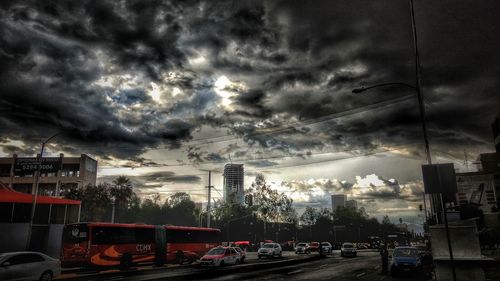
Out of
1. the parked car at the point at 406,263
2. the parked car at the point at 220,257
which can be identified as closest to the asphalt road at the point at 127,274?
the parked car at the point at 220,257

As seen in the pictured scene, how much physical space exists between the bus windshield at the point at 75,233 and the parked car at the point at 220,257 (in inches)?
337

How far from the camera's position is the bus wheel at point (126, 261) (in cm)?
2720

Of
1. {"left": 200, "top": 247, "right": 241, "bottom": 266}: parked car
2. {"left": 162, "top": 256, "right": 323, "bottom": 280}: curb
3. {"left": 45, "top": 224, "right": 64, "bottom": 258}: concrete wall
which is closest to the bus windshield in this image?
{"left": 200, "top": 247, "right": 241, "bottom": 266}: parked car

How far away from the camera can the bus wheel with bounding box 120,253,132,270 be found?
27203mm

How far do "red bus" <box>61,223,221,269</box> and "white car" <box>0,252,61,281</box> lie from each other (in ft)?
21.3

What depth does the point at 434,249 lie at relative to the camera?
45.0 feet

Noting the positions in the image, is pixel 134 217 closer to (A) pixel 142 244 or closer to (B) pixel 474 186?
(A) pixel 142 244

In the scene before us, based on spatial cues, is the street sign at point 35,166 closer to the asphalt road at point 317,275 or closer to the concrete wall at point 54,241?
the concrete wall at point 54,241

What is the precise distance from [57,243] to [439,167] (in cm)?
3662

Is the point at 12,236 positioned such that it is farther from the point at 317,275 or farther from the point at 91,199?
the point at 91,199

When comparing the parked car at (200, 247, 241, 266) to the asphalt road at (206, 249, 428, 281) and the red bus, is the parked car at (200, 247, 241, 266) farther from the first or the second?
the red bus

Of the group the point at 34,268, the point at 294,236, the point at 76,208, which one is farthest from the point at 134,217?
the point at 34,268

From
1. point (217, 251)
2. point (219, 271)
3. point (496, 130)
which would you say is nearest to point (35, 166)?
point (217, 251)

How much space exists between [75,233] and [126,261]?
15.1ft
